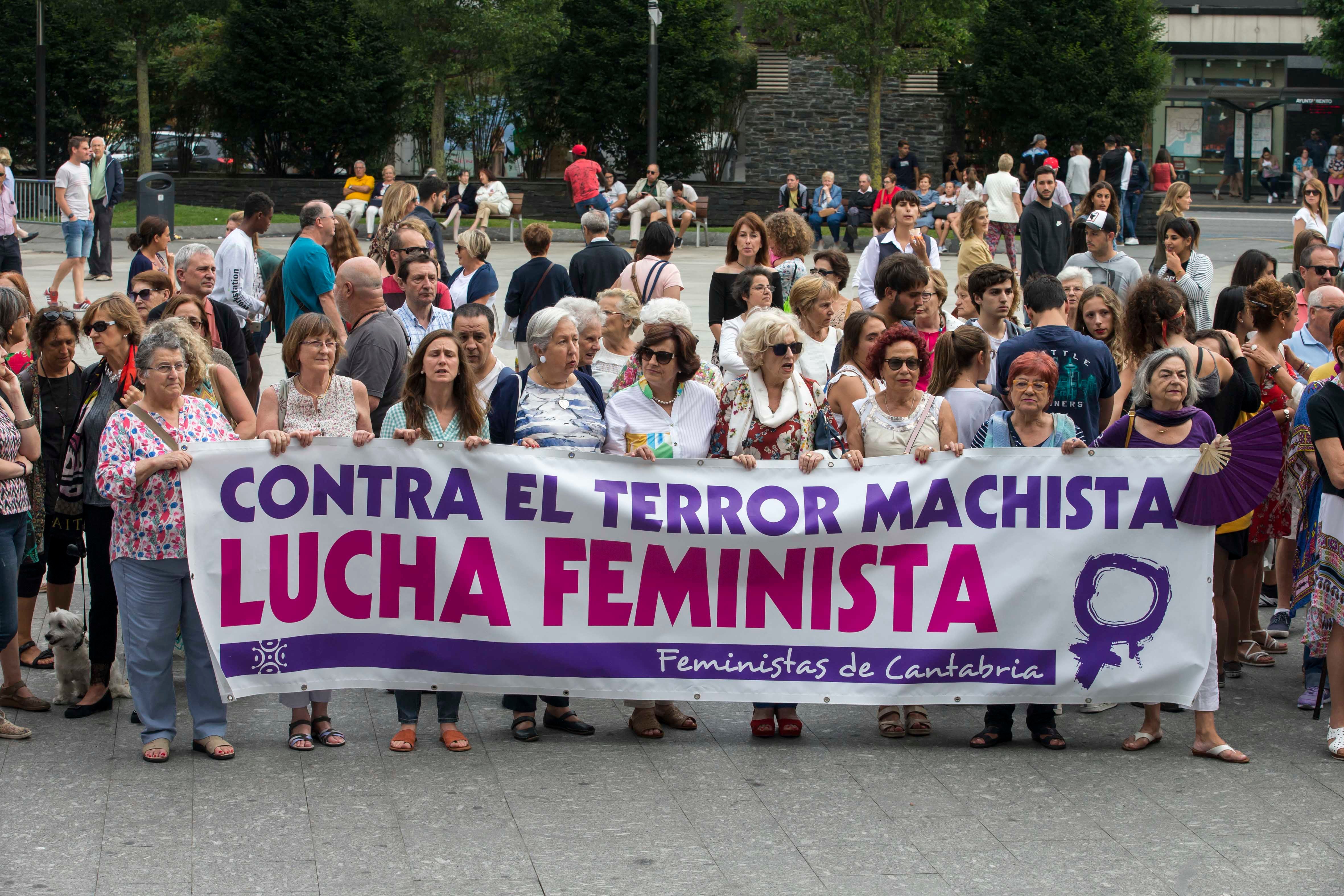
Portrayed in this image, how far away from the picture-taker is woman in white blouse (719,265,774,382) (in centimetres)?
809

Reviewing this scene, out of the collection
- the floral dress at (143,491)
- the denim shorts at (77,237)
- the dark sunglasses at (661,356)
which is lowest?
the floral dress at (143,491)

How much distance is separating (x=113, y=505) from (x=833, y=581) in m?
2.89

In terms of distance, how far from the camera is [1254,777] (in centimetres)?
584

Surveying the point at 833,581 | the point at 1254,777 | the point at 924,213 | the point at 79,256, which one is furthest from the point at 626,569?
the point at 924,213

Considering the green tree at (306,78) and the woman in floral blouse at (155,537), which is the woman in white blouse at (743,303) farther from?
the green tree at (306,78)

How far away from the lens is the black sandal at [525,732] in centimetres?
620

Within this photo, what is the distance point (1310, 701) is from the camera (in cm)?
677

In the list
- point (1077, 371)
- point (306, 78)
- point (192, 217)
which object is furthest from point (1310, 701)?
point (306, 78)

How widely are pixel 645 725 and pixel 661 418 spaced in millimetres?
1258

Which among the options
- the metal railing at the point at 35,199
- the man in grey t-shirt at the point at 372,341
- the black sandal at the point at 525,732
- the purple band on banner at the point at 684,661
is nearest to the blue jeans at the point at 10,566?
the purple band on banner at the point at 684,661

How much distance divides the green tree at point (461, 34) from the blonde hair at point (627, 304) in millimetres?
27174

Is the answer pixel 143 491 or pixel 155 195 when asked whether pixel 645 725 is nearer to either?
pixel 143 491

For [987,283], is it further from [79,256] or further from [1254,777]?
[79,256]

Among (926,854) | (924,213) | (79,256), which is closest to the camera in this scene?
(926,854)
